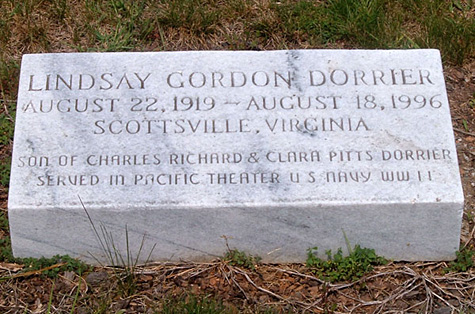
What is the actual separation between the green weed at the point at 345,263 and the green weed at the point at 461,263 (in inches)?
12.2

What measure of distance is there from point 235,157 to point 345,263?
2.33 ft

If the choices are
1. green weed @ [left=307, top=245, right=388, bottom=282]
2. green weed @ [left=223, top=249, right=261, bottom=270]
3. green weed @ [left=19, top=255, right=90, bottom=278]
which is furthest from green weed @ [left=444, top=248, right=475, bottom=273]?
green weed @ [left=19, top=255, right=90, bottom=278]

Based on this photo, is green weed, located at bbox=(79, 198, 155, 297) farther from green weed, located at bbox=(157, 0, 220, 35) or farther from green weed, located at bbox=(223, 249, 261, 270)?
green weed, located at bbox=(157, 0, 220, 35)

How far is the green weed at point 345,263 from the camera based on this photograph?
11.5 ft

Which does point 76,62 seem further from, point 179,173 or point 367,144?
point 367,144

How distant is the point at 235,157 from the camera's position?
11.3 feet

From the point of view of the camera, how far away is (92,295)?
344 centimetres

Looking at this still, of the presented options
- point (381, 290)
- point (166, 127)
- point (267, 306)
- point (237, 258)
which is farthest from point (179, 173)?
point (381, 290)

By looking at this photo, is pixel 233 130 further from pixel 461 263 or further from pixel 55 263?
pixel 461 263

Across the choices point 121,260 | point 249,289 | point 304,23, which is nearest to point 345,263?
point 249,289

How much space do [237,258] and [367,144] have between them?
800mm

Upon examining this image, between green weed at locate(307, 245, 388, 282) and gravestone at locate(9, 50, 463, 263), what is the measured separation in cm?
4

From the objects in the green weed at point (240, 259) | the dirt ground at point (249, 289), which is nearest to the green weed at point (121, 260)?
the dirt ground at point (249, 289)

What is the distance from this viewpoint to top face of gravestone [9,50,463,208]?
3350 mm
